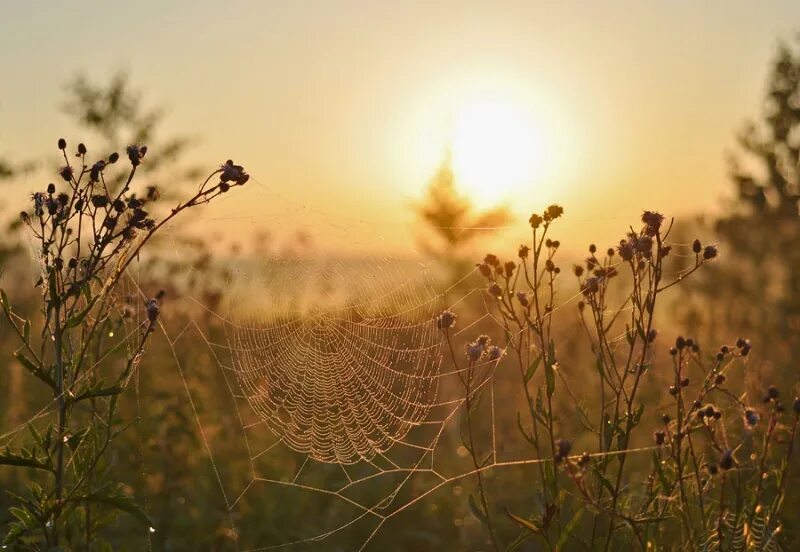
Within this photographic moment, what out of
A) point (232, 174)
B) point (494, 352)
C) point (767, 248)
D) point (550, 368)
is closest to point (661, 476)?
point (550, 368)

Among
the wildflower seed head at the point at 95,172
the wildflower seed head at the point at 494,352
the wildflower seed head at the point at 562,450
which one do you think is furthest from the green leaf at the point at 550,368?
the wildflower seed head at the point at 95,172

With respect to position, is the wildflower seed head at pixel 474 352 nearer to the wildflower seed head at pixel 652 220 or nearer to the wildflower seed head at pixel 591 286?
the wildflower seed head at pixel 591 286

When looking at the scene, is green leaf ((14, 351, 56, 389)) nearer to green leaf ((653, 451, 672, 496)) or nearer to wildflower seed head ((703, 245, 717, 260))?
green leaf ((653, 451, 672, 496))

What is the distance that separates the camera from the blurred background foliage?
5766 mm

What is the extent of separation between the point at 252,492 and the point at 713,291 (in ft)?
15.8

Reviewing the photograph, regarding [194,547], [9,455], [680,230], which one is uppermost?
[680,230]

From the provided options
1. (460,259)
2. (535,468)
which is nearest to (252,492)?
(535,468)

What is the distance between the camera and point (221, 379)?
290 inches

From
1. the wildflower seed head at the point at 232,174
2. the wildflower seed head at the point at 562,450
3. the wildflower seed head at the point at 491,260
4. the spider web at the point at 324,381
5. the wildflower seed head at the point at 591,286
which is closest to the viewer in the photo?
the wildflower seed head at the point at 562,450

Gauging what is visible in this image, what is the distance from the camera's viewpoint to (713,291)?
891cm

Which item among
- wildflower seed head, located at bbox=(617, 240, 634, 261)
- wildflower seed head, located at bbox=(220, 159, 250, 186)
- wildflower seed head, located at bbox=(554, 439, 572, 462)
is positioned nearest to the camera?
wildflower seed head, located at bbox=(554, 439, 572, 462)

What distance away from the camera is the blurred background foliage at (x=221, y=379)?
5.77 meters

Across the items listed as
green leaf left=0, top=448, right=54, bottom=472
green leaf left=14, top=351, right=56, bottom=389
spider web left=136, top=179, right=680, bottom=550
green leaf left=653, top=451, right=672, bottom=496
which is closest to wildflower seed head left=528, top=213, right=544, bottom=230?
green leaf left=653, top=451, right=672, bottom=496

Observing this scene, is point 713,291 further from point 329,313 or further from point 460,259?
point 329,313
